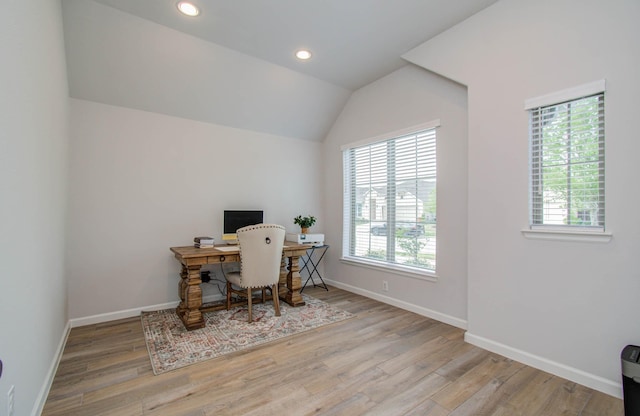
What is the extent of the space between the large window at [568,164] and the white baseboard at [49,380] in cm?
351

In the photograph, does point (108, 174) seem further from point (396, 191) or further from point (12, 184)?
point (396, 191)

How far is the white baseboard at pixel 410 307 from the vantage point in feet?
9.89

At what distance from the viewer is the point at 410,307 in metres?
3.46

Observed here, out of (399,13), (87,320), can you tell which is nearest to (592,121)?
(399,13)

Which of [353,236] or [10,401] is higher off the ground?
[353,236]

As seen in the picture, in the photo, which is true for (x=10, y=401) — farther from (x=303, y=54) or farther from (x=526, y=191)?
(x=303, y=54)

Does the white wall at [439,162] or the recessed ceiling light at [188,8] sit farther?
the white wall at [439,162]

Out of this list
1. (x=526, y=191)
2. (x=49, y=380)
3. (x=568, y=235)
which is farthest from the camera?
(x=526, y=191)

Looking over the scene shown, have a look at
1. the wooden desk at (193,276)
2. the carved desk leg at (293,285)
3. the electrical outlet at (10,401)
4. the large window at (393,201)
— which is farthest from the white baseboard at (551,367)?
the electrical outlet at (10,401)

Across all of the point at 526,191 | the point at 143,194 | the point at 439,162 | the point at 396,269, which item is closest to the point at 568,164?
the point at 526,191

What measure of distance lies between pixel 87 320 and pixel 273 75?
3.41 meters

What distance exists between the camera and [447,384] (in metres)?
2.04

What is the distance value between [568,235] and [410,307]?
1.81m

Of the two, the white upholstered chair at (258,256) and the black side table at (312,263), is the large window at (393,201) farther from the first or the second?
the white upholstered chair at (258,256)
